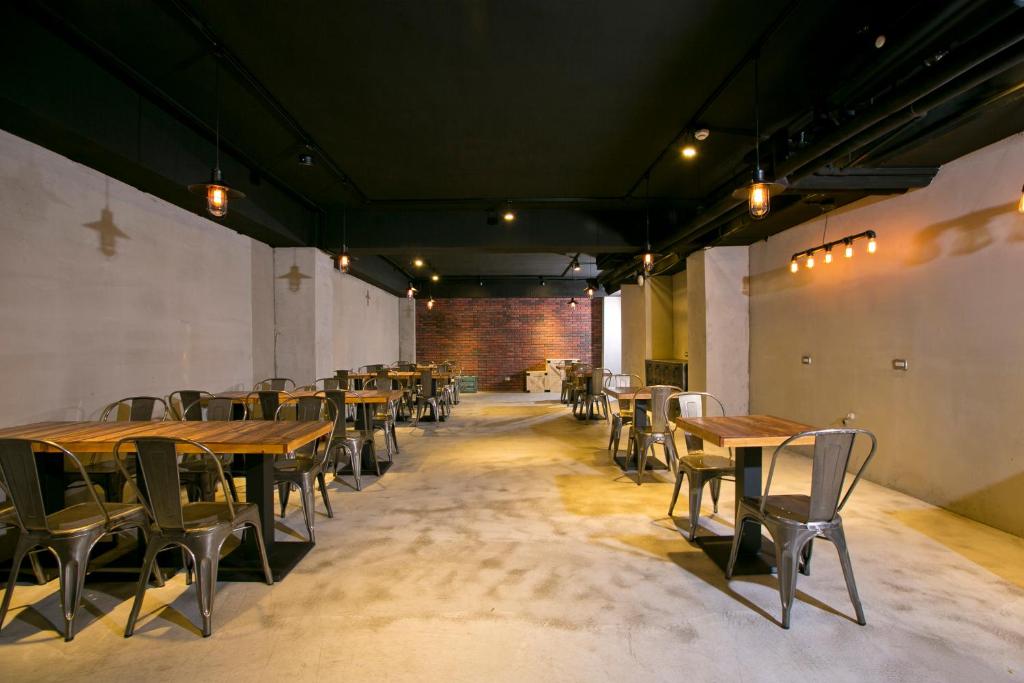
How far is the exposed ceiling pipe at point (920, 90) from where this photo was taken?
2240mm

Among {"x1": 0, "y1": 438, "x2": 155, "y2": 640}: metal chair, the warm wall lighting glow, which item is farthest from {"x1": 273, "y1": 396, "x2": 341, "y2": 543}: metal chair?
the warm wall lighting glow

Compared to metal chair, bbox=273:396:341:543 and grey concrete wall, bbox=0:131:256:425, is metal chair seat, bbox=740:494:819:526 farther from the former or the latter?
grey concrete wall, bbox=0:131:256:425

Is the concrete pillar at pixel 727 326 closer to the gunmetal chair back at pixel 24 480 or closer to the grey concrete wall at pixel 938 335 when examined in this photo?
the grey concrete wall at pixel 938 335

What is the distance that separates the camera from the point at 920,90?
2.63m

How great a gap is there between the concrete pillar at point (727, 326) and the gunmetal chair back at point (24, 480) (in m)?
7.10

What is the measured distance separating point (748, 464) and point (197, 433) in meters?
3.35

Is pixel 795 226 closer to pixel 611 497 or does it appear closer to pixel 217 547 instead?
pixel 611 497

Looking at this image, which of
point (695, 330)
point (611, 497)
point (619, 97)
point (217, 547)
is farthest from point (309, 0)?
point (695, 330)

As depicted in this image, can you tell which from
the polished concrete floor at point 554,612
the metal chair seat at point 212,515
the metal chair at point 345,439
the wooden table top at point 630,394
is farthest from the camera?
the wooden table top at point 630,394

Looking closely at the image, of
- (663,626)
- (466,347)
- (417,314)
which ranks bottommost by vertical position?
(663,626)

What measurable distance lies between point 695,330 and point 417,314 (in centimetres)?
941

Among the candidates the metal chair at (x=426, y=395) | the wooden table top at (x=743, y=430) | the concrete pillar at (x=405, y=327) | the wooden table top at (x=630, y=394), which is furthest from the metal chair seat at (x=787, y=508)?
the concrete pillar at (x=405, y=327)

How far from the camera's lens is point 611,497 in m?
4.29

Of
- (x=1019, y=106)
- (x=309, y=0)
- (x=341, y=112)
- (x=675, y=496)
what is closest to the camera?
(x=309, y=0)
